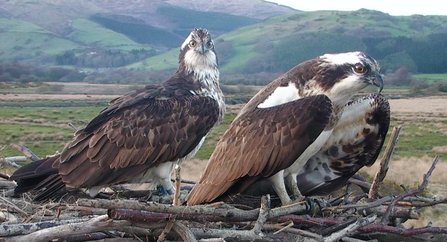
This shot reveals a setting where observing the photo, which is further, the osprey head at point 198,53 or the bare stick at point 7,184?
the osprey head at point 198,53

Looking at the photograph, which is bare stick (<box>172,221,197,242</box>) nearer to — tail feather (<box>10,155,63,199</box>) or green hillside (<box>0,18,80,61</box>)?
tail feather (<box>10,155,63,199</box>)

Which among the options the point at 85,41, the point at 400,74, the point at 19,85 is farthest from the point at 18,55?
the point at 400,74

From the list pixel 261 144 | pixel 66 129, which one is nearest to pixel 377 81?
pixel 261 144

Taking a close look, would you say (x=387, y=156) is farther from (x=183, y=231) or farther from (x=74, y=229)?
(x=74, y=229)

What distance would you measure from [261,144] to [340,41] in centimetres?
10114

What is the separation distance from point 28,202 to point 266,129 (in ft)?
7.99

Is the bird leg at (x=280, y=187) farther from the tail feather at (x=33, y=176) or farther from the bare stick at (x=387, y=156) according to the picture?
the tail feather at (x=33, y=176)

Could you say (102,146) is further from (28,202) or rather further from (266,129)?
(266,129)

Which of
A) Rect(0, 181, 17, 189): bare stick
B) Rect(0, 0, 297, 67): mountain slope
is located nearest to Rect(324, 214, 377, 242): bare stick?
Rect(0, 181, 17, 189): bare stick

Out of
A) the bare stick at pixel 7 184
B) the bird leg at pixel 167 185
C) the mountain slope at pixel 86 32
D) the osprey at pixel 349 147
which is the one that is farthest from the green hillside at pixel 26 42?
the osprey at pixel 349 147

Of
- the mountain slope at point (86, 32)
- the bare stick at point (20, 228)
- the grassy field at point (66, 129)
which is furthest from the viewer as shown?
the mountain slope at point (86, 32)

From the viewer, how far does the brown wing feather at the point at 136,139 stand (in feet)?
18.7

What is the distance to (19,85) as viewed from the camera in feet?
225

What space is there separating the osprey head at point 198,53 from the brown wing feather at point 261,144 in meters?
2.01
